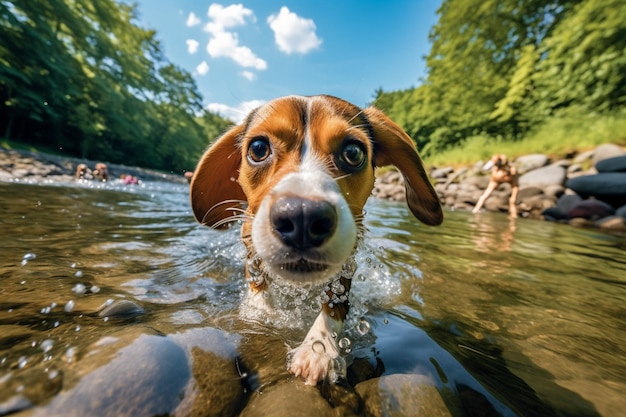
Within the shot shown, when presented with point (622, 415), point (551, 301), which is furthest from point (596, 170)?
point (622, 415)

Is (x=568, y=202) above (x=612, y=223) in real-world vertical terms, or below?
above

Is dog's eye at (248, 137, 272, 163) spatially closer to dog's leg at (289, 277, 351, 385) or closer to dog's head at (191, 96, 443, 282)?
dog's head at (191, 96, 443, 282)

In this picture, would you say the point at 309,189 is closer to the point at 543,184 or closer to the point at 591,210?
the point at 591,210

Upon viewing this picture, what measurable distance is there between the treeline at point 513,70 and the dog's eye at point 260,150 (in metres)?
12.9

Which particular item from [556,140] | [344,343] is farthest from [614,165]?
[344,343]

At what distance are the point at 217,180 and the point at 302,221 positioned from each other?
6.89ft

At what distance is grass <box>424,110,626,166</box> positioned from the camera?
1332 centimetres

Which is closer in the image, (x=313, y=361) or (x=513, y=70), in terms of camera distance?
(x=313, y=361)

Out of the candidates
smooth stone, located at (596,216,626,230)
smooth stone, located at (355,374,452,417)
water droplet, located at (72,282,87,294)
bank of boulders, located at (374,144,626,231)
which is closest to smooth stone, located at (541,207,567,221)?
bank of boulders, located at (374,144,626,231)

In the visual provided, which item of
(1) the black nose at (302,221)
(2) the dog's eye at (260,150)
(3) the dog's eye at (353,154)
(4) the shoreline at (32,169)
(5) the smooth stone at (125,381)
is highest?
(3) the dog's eye at (353,154)

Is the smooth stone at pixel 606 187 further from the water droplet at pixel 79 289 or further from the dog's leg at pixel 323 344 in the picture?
the water droplet at pixel 79 289

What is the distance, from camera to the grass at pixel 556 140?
13320 mm

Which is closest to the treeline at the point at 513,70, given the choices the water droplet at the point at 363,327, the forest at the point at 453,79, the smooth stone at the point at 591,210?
the forest at the point at 453,79

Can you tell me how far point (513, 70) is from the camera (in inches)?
813
